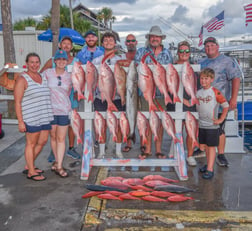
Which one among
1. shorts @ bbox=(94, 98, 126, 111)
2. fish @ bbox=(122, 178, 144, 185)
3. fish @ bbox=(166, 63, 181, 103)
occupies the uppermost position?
fish @ bbox=(166, 63, 181, 103)

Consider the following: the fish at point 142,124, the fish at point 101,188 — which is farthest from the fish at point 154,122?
the fish at point 101,188

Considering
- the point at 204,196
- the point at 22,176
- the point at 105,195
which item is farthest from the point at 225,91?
the point at 22,176

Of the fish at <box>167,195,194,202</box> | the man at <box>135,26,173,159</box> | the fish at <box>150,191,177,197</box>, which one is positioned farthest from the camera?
the man at <box>135,26,173,159</box>

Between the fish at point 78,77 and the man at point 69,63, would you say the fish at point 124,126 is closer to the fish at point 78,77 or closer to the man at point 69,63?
the fish at point 78,77

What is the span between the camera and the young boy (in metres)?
4.34

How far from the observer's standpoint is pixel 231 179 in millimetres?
4395

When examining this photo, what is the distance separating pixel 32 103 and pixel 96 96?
124cm

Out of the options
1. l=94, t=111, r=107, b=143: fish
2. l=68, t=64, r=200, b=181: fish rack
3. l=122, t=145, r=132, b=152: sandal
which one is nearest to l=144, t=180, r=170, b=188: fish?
l=68, t=64, r=200, b=181: fish rack

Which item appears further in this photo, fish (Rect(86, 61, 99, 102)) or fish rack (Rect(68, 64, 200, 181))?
fish rack (Rect(68, 64, 200, 181))

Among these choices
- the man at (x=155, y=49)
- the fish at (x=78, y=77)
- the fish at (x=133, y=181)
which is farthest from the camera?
the man at (x=155, y=49)

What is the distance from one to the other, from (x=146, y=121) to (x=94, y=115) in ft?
2.60

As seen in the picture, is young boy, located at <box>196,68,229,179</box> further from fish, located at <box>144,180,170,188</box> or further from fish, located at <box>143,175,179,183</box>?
fish, located at <box>144,180,170,188</box>

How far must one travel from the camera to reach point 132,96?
4160mm

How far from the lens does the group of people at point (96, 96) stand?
4.12 metres
